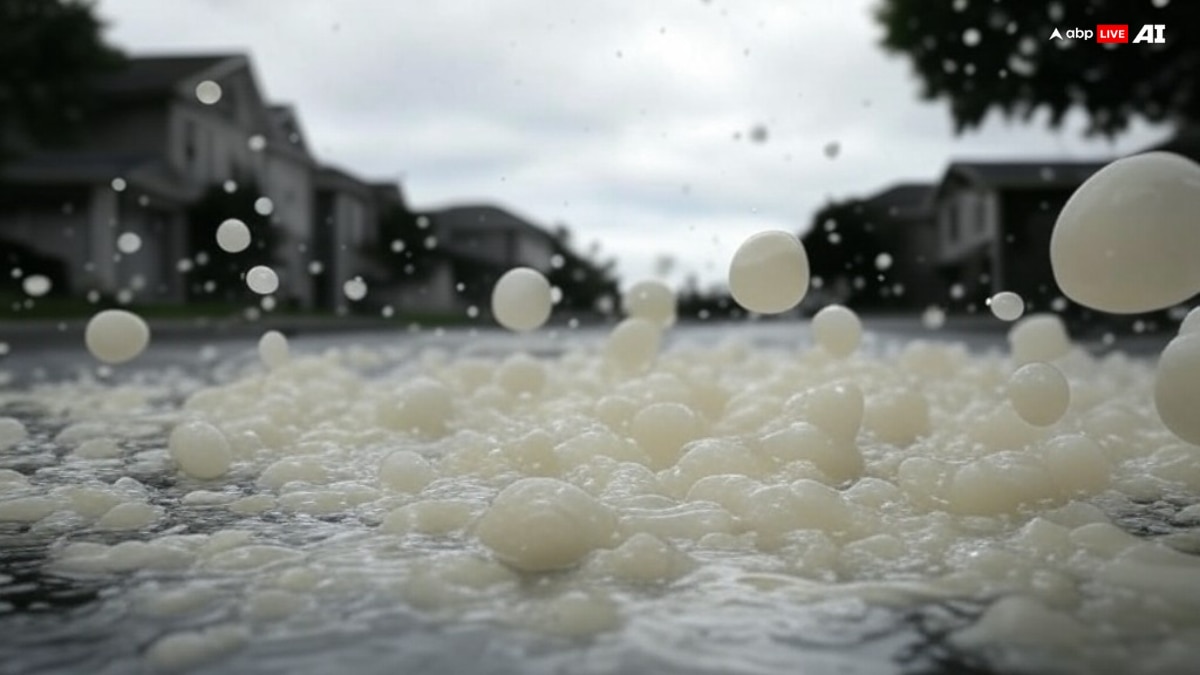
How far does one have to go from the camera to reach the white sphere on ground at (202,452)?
9.65 ft

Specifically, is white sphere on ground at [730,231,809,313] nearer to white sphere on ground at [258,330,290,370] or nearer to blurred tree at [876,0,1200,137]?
white sphere on ground at [258,330,290,370]

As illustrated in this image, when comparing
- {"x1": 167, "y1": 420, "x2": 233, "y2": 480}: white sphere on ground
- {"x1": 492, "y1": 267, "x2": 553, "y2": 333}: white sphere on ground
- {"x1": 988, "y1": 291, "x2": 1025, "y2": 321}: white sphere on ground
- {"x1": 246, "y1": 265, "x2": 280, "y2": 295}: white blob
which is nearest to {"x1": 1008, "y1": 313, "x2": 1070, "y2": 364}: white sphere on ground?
{"x1": 988, "y1": 291, "x2": 1025, "y2": 321}: white sphere on ground

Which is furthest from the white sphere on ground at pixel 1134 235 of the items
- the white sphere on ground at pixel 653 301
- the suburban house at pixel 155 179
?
the suburban house at pixel 155 179

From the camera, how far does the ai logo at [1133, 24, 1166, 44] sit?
41.8 feet

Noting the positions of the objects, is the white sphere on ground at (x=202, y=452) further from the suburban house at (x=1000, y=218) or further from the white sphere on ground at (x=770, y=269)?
the suburban house at (x=1000, y=218)

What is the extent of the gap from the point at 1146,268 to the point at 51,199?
67.2 feet

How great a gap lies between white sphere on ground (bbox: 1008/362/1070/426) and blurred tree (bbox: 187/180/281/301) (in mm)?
19122

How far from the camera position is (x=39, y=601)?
1.77 m

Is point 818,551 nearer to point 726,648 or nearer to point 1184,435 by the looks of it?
point 726,648

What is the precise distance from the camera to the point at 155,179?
2008 centimetres

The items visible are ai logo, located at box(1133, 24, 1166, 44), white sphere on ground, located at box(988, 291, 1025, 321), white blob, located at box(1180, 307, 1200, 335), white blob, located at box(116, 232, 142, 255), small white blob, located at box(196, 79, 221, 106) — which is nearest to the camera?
white blob, located at box(1180, 307, 1200, 335)

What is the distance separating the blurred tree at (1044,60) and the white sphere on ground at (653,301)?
10556mm

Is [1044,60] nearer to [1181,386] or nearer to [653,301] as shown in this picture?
[653,301]

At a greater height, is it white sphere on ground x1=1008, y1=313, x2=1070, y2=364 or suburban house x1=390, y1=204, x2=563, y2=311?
suburban house x1=390, y1=204, x2=563, y2=311
